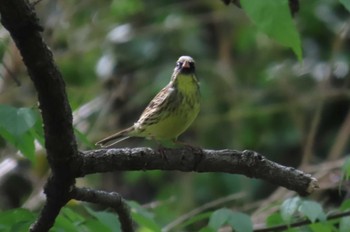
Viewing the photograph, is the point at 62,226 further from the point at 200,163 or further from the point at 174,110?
the point at 174,110

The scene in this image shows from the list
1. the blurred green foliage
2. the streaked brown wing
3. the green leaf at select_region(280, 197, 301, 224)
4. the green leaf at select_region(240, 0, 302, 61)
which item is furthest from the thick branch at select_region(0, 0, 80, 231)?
the blurred green foliage

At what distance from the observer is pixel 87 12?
8.20 m

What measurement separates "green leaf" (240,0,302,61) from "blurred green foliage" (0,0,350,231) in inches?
167

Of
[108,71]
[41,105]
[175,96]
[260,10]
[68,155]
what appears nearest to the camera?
[260,10]

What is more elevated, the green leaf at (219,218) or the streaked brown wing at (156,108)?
the streaked brown wing at (156,108)

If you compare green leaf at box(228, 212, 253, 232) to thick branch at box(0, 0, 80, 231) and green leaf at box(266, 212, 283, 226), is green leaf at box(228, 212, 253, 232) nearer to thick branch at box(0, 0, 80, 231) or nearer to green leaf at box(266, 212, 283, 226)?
green leaf at box(266, 212, 283, 226)

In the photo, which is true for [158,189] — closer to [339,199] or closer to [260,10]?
[339,199]

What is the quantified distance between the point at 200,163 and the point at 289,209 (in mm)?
522

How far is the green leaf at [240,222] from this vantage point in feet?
10.3

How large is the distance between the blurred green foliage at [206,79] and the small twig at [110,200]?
11.0 feet

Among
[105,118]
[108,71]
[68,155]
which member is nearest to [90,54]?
[108,71]

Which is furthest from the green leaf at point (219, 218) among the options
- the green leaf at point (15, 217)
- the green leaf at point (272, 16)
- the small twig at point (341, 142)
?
the small twig at point (341, 142)

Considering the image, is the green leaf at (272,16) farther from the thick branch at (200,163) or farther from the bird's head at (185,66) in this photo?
the bird's head at (185,66)

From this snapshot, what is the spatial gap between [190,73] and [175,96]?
0.14 metres
